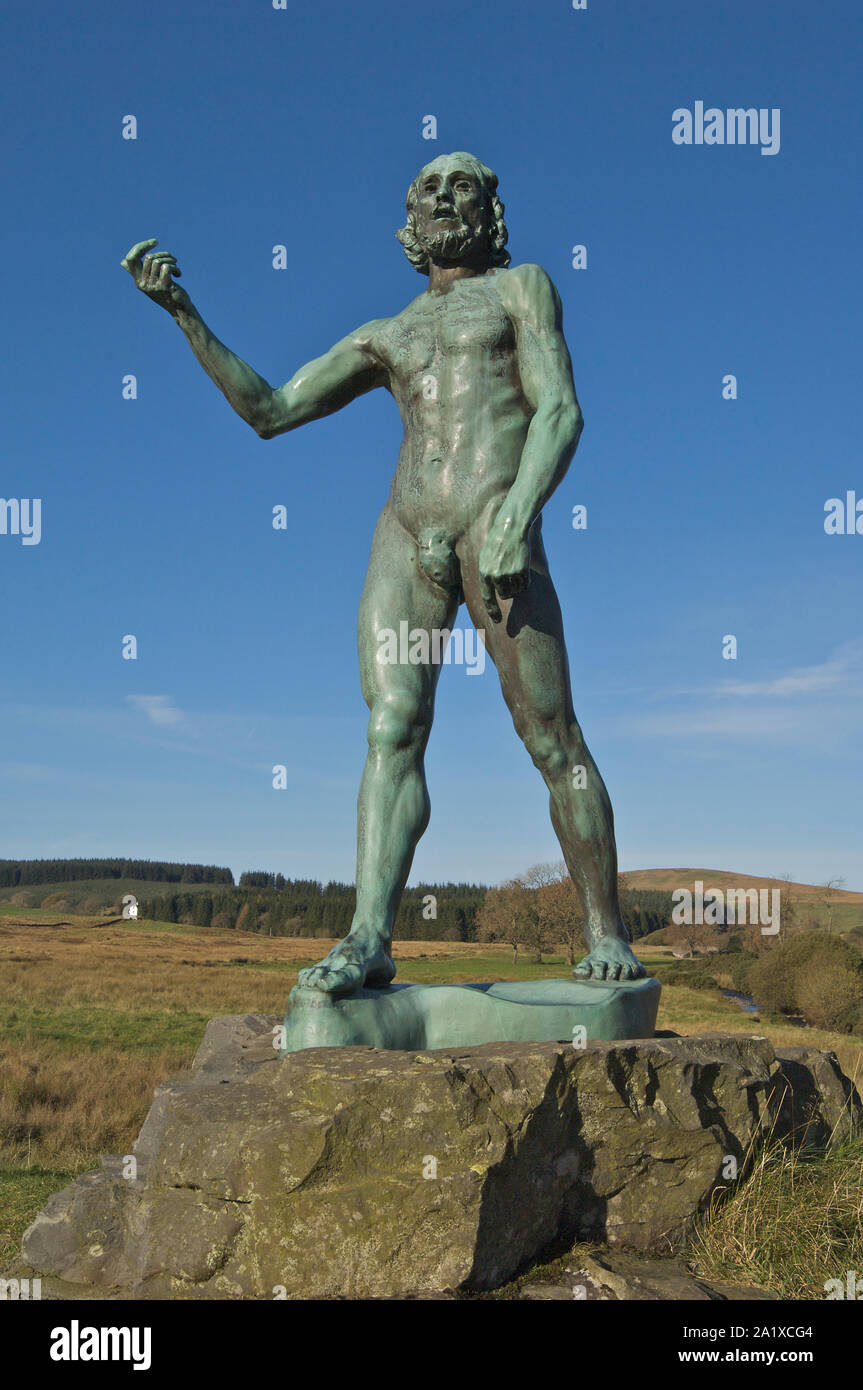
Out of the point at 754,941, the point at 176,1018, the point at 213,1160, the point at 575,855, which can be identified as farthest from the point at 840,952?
the point at 213,1160

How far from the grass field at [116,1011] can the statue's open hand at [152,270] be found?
11.1 ft

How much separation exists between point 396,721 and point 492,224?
8.21 ft

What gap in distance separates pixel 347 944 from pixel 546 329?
2848mm

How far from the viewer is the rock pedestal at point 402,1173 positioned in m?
3.56

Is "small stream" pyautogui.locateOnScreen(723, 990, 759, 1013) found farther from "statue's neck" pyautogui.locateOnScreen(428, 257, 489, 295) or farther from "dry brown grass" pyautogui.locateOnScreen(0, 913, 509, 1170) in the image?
"statue's neck" pyautogui.locateOnScreen(428, 257, 489, 295)

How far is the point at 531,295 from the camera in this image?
5152 millimetres

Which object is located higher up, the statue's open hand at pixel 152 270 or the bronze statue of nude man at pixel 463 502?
the statue's open hand at pixel 152 270

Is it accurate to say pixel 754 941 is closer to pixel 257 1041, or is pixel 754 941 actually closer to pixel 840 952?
pixel 840 952


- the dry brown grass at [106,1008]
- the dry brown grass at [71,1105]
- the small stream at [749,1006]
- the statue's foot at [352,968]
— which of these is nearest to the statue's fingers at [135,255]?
the statue's foot at [352,968]

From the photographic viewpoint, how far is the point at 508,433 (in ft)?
17.0

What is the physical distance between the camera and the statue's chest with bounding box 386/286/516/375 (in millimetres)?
5188

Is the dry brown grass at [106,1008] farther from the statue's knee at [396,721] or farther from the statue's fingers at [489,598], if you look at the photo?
the statue's fingers at [489,598]

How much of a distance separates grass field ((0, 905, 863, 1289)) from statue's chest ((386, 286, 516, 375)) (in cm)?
289

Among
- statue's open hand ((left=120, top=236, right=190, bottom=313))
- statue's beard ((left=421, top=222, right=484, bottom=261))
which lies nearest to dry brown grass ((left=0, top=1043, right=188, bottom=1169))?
statue's open hand ((left=120, top=236, right=190, bottom=313))
